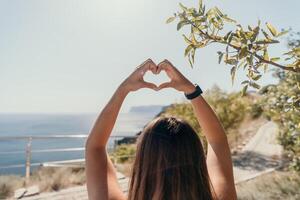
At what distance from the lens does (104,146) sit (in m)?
1.14

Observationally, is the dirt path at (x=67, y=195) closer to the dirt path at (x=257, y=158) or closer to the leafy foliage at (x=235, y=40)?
the dirt path at (x=257, y=158)

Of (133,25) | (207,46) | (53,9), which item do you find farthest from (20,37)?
(207,46)

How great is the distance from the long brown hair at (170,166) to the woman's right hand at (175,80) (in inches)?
12.0

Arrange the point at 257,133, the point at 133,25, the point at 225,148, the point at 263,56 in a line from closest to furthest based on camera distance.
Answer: the point at 225,148, the point at 263,56, the point at 133,25, the point at 257,133

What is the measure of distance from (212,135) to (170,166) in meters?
0.35

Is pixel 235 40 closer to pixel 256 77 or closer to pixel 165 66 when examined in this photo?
pixel 256 77

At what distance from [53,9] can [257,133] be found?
10014mm

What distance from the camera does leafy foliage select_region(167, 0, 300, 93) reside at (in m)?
1.27

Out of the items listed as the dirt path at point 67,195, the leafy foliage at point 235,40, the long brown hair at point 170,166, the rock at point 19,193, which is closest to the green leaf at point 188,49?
the leafy foliage at point 235,40

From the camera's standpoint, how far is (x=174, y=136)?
0.98m

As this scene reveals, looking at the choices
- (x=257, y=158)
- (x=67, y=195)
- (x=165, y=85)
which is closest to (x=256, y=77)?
(x=165, y=85)

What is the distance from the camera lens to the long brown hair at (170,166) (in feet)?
3.16

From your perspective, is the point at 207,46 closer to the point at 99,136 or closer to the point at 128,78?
the point at 128,78

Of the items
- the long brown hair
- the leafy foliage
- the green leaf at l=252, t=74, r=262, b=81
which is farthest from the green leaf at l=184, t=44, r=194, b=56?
the long brown hair
